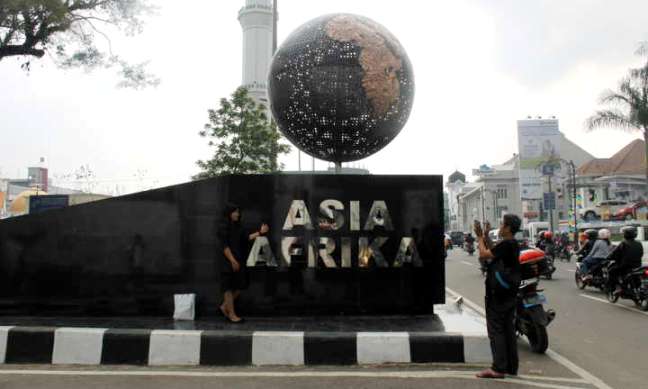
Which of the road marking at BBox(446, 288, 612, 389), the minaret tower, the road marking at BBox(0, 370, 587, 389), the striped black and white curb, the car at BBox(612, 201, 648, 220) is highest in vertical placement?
the minaret tower

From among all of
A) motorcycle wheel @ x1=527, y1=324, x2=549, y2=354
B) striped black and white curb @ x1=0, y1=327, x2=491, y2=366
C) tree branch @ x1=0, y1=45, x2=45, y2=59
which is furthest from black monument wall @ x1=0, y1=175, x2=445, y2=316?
tree branch @ x1=0, y1=45, x2=45, y2=59

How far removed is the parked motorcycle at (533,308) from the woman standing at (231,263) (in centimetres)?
314

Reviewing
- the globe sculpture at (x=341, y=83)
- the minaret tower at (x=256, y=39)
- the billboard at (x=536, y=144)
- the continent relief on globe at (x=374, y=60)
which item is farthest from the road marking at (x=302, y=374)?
the minaret tower at (x=256, y=39)

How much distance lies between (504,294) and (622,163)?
217ft

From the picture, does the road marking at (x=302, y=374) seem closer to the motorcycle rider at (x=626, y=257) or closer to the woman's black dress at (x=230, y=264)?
the woman's black dress at (x=230, y=264)

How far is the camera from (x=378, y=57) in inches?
239

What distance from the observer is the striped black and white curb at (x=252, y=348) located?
4.85 m

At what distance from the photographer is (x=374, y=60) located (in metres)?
6.04

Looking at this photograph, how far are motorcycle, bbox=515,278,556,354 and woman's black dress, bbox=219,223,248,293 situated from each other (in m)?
3.14

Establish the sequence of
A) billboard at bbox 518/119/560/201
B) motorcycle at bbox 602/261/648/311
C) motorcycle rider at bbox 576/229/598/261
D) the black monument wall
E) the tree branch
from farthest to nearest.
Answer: billboard at bbox 518/119/560/201
the tree branch
motorcycle rider at bbox 576/229/598/261
motorcycle at bbox 602/261/648/311
the black monument wall

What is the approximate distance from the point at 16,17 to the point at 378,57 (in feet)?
41.1

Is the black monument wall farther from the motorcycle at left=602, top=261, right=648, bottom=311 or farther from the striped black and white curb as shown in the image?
the motorcycle at left=602, top=261, right=648, bottom=311

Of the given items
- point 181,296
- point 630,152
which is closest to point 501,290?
point 181,296

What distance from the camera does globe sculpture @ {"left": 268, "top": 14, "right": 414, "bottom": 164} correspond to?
599 centimetres
